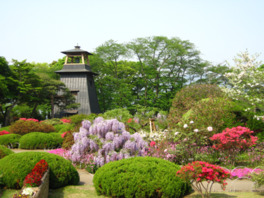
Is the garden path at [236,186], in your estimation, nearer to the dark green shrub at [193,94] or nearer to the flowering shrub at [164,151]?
the flowering shrub at [164,151]

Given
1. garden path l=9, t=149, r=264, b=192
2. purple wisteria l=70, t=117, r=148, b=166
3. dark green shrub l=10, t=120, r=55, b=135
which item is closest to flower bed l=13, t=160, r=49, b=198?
garden path l=9, t=149, r=264, b=192

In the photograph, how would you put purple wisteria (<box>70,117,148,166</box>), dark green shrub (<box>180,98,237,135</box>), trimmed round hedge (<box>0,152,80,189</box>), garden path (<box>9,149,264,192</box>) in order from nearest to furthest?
trimmed round hedge (<box>0,152,80,189</box>) < garden path (<box>9,149,264,192</box>) < purple wisteria (<box>70,117,148,166</box>) < dark green shrub (<box>180,98,237,135</box>)

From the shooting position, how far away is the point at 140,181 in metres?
7.28

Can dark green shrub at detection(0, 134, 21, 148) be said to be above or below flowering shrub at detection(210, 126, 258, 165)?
below

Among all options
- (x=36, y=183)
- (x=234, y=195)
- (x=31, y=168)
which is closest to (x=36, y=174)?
(x=36, y=183)

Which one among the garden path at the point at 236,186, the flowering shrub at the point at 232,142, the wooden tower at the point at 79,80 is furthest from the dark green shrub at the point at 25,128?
the wooden tower at the point at 79,80

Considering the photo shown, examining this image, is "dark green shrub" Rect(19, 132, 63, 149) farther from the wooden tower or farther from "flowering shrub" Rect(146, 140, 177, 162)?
the wooden tower

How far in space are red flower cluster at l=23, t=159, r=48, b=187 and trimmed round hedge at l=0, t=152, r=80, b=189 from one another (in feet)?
1.50

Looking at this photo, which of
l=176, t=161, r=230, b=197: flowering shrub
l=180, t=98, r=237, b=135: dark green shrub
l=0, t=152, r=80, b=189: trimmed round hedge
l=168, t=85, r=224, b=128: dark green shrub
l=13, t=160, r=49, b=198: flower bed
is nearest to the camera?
l=13, t=160, r=49, b=198: flower bed

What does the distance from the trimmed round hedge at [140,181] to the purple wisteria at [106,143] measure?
308 cm

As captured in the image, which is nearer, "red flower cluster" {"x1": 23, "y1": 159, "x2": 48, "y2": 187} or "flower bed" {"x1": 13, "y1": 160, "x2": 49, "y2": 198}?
"flower bed" {"x1": 13, "y1": 160, "x2": 49, "y2": 198}

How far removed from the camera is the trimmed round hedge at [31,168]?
8214 mm

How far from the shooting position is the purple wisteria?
11.1 metres

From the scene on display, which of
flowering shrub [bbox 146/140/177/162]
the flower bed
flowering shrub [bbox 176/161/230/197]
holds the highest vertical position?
flowering shrub [bbox 176/161/230/197]
